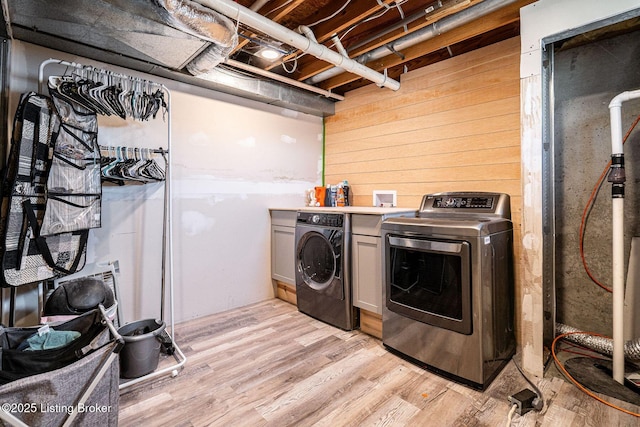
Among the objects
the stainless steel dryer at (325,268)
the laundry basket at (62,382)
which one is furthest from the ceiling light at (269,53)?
the laundry basket at (62,382)

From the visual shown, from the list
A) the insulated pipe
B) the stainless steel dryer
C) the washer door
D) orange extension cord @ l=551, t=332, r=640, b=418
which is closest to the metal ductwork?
orange extension cord @ l=551, t=332, r=640, b=418

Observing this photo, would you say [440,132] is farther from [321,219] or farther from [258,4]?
[258,4]

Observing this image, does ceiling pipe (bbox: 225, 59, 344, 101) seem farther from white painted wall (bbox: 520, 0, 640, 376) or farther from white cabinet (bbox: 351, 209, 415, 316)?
white painted wall (bbox: 520, 0, 640, 376)

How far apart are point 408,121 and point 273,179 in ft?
4.93

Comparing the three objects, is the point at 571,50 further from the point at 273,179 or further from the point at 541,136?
the point at 273,179

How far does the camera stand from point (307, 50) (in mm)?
2150

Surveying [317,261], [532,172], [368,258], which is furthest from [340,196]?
[532,172]

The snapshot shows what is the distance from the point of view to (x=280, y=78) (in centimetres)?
284

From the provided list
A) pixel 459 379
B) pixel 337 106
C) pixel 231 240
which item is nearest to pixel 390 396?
pixel 459 379

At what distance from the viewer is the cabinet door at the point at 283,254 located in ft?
10.1

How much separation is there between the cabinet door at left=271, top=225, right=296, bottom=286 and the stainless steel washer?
1147 millimetres

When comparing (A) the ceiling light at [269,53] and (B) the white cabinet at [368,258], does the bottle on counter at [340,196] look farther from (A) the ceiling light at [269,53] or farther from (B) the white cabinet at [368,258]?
(A) the ceiling light at [269,53]

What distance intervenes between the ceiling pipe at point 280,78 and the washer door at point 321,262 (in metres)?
1.45

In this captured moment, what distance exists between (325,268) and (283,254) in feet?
2.06
